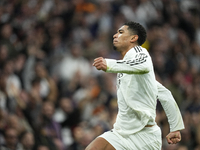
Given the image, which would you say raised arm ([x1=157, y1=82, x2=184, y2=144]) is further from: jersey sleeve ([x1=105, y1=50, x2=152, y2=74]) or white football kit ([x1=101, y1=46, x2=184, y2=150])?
jersey sleeve ([x1=105, y1=50, x2=152, y2=74])

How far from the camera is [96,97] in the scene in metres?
8.73

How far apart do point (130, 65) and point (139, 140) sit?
101 cm

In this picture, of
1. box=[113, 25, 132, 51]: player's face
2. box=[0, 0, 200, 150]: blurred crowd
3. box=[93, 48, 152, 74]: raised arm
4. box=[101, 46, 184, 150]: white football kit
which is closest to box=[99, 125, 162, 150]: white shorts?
box=[101, 46, 184, 150]: white football kit

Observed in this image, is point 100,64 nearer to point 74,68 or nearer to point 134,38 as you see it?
point 134,38

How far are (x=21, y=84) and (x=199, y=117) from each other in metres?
4.16

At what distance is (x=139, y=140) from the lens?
4.40m

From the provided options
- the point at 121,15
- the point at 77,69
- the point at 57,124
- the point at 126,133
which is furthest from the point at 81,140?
the point at 121,15

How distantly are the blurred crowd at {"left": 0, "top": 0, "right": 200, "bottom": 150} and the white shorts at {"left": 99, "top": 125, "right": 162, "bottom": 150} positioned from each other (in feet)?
8.67

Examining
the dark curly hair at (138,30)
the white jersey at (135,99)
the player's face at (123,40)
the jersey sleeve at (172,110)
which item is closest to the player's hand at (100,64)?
the white jersey at (135,99)

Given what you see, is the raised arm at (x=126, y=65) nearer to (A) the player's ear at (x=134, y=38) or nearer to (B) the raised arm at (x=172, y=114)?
(A) the player's ear at (x=134, y=38)

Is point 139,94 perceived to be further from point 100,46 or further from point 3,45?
point 100,46

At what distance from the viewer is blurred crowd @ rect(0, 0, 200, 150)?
7445 millimetres

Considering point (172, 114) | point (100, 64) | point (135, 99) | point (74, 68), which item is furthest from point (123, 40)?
point (74, 68)

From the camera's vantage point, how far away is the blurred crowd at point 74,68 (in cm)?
745
